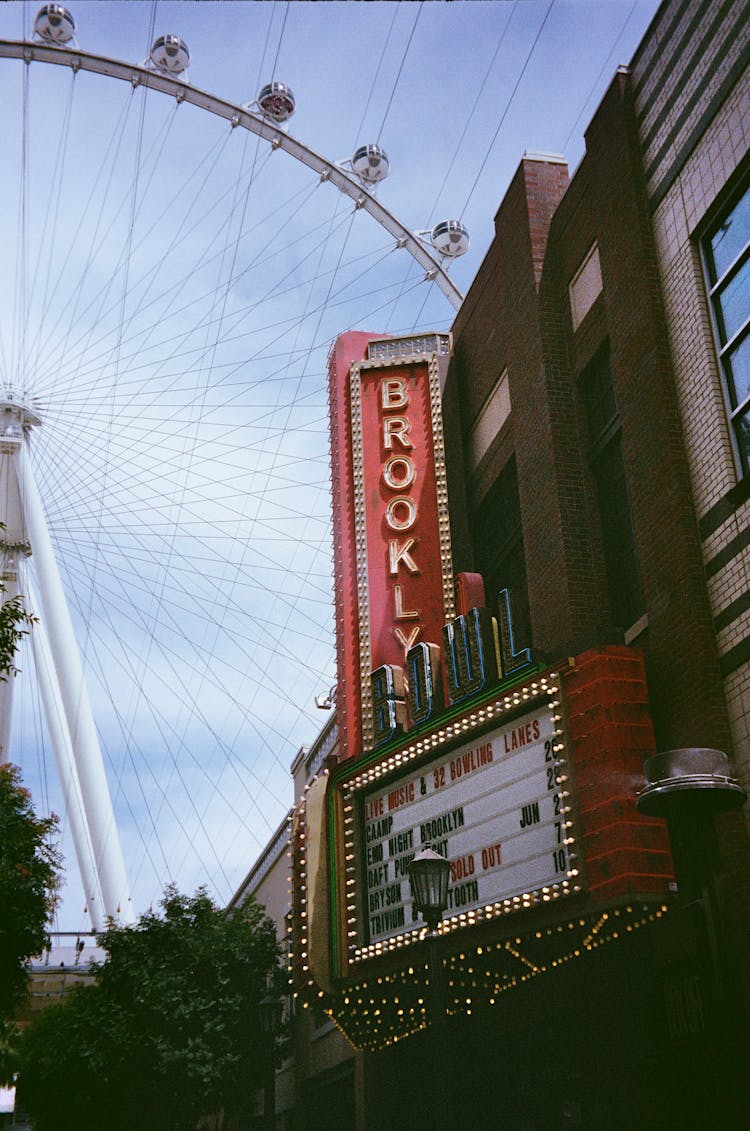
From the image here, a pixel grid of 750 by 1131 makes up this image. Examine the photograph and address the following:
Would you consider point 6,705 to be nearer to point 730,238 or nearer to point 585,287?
point 585,287

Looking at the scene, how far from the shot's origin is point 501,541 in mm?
25453

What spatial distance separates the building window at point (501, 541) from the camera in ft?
81.0

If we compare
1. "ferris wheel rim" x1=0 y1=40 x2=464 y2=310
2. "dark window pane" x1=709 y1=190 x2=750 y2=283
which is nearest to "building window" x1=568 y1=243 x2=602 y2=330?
"dark window pane" x1=709 y1=190 x2=750 y2=283

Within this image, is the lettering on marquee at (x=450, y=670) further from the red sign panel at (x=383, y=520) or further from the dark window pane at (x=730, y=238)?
the dark window pane at (x=730, y=238)

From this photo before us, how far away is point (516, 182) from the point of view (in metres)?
24.2

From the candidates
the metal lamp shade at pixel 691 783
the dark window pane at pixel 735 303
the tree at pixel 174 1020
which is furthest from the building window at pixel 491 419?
the tree at pixel 174 1020

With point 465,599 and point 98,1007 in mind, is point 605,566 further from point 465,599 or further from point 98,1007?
point 98,1007

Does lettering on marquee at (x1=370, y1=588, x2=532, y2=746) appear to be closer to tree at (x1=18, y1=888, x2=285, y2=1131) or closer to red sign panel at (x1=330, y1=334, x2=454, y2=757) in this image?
red sign panel at (x1=330, y1=334, x2=454, y2=757)

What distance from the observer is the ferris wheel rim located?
1607 inches

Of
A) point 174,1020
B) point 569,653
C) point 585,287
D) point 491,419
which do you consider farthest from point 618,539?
point 174,1020

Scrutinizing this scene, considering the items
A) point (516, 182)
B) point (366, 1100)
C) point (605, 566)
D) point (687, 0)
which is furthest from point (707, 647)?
point (366, 1100)

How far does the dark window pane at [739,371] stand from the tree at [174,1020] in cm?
2215

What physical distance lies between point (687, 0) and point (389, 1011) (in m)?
16.8

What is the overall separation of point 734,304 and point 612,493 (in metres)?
4.77
